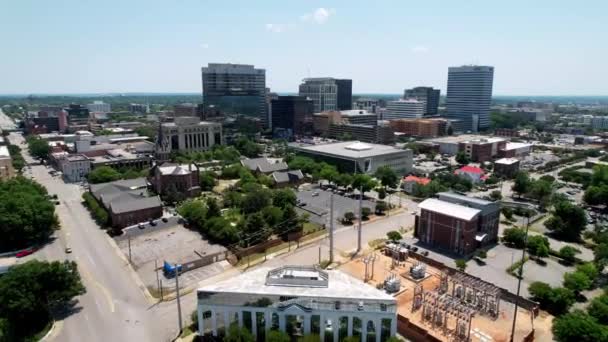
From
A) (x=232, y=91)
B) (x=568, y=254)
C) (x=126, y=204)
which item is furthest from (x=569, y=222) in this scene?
(x=232, y=91)

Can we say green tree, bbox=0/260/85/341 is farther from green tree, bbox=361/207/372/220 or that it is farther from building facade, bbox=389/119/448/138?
building facade, bbox=389/119/448/138

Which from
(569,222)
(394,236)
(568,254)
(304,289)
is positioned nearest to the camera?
(304,289)

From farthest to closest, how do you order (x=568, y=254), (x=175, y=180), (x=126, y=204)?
(x=175, y=180) < (x=126, y=204) < (x=568, y=254)

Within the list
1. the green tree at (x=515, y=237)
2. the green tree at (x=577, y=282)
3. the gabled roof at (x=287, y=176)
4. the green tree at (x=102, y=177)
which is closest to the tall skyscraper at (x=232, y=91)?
the green tree at (x=102, y=177)

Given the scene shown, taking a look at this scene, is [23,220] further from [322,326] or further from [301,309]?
[322,326]

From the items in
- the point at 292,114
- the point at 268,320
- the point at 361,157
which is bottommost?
the point at 268,320

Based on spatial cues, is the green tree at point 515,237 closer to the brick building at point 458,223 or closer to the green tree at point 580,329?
the brick building at point 458,223

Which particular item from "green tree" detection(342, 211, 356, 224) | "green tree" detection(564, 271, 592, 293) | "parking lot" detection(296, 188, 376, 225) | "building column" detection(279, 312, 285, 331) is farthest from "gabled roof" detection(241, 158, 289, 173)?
"green tree" detection(564, 271, 592, 293)
